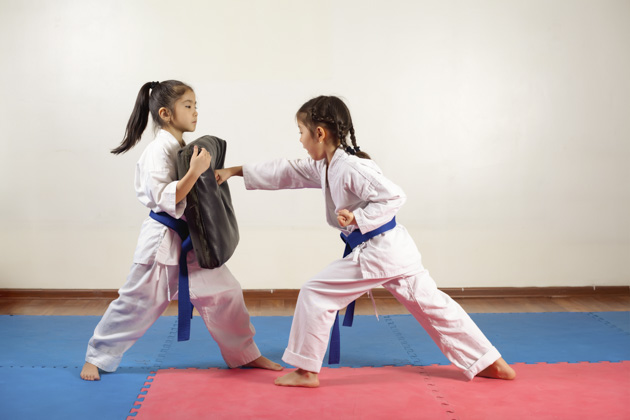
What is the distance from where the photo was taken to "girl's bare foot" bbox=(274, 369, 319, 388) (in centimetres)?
282

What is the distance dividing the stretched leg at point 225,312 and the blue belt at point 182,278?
39 mm

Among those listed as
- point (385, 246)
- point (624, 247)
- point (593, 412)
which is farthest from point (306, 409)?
point (624, 247)

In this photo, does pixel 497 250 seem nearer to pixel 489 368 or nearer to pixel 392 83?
pixel 392 83

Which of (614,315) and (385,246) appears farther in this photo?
(614,315)

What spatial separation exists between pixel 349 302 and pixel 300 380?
1.31 feet

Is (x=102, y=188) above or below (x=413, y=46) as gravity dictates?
below

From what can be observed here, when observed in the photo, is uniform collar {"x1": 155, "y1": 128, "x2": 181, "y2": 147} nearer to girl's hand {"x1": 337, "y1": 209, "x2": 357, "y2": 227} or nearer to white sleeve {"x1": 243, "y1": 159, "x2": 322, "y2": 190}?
white sleeve {"x1": 243, "y1": 159, "x2": 322, "y2": 190}

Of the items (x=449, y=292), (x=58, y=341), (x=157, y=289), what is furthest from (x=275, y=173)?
(x=449, y=292)

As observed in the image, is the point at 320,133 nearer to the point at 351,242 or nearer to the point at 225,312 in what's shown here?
the point at 351,242

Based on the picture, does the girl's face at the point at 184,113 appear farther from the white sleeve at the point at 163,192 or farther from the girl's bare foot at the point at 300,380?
the girl's bare foot at the point at 300,380

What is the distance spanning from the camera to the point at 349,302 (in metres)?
2.91

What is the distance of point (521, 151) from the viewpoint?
473cm

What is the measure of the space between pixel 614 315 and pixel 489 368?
5.53 feet

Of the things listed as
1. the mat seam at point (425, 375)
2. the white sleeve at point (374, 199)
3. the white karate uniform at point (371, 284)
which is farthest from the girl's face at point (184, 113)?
the mat seam at point (425, 375)
